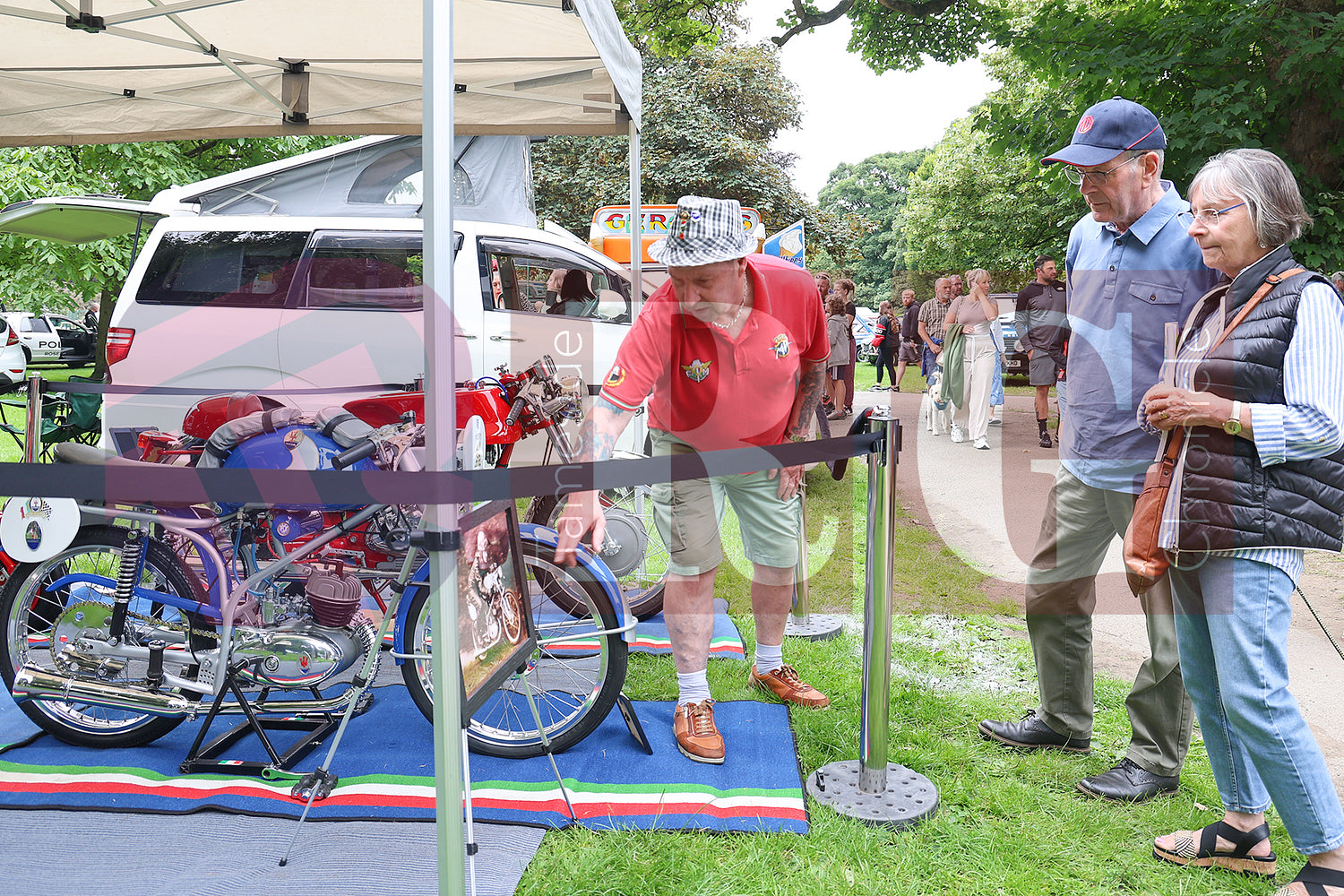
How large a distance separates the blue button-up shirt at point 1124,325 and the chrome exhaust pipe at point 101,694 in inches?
112

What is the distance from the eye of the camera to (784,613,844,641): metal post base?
14.2 feet

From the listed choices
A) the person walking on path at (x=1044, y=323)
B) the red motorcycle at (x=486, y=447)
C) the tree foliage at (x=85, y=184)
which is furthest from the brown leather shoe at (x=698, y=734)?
the tree foliage at (x=85, y=184)

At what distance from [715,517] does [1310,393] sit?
68.1 inches

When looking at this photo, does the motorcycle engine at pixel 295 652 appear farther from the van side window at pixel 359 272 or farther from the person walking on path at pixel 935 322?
the person walking on path at pixel 935 322

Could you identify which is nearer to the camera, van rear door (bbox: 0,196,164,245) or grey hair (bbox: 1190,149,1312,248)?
grey hair (bbox: 1190,149,1312,248)

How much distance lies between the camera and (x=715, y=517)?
319 centimetres

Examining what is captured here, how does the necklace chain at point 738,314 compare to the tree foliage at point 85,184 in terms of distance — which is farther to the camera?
the tree foliage at point 85,184

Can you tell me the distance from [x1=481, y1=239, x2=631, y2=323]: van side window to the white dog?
5026 millimetres

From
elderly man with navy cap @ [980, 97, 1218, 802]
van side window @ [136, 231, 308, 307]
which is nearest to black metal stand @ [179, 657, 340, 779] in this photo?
elderly man with navy cap @ [980, 97, 1218, 802]

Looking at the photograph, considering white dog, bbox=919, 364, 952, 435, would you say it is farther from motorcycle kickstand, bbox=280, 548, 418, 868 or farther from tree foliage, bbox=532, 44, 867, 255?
A: tree foliage, bbox=532, 44, 867, 255

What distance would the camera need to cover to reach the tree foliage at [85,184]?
12.1 m

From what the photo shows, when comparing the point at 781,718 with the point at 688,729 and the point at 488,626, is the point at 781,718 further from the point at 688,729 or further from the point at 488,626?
the point at 488,626

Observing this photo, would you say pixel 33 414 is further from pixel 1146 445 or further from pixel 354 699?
pixel 1146 445

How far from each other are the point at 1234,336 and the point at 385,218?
20.3 feet
